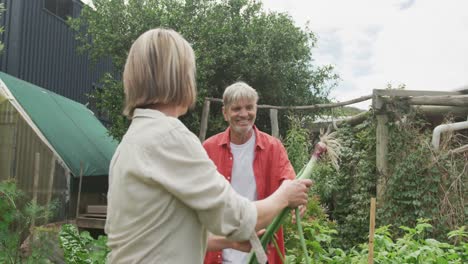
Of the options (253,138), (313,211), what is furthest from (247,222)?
(313,211)

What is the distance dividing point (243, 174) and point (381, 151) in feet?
15.8

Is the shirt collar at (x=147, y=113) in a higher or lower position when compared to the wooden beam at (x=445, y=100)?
lower

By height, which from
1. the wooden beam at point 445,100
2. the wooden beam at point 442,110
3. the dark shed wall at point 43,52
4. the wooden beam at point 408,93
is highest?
→ the dark shed wall at point 43,52

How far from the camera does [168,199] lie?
1.22 metres

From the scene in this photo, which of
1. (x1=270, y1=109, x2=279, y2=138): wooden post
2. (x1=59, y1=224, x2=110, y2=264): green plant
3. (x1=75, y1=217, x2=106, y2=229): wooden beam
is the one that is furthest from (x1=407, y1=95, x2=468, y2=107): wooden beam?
(x1=75, y1=217, x2=106, y2=229): wooden beam

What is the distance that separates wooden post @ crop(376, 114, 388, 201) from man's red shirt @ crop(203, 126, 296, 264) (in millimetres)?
Answer: 4651

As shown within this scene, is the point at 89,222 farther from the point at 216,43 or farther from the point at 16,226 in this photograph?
the point at 16,226

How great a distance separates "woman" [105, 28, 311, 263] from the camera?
121 cm

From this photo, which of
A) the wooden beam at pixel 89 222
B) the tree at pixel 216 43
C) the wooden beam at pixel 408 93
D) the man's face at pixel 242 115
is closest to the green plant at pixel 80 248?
the man's face at pixel 242 115

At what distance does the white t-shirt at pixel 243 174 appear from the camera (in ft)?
8.73

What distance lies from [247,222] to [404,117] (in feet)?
20.4

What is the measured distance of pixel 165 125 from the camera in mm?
1256

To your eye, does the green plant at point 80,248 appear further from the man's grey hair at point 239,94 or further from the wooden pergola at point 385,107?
the wooden pergola at point 385,107

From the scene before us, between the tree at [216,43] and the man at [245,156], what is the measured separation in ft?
22.9
